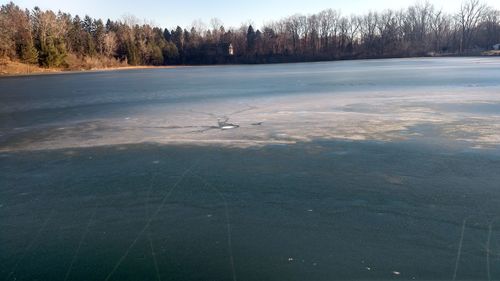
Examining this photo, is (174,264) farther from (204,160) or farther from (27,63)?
(27,63)

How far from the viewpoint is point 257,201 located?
473 cm

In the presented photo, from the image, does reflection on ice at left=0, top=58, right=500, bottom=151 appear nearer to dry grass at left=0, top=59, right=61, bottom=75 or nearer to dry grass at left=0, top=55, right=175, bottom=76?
dry grass at left=0, top=59, right=61, bottom=75

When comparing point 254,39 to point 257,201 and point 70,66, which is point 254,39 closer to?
point 70,66

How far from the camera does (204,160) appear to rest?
6.57 metres

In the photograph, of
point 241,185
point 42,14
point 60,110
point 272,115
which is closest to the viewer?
point 241,185

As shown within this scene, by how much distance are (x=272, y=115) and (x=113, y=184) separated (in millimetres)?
6237

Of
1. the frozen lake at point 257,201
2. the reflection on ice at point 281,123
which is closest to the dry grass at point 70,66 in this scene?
the reflection on ice at point 281,123

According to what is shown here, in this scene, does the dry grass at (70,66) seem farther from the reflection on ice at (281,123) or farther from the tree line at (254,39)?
the reflection on ice at (281,123)

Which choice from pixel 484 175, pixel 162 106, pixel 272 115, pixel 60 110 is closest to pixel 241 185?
pixel 484 175

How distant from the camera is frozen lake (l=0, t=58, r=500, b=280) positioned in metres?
3.34

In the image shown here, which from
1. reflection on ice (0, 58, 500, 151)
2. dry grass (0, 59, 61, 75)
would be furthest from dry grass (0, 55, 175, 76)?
reflection on ice (0, 58, 500, 151)

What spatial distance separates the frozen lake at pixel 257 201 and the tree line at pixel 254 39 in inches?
2301

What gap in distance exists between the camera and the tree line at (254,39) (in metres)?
62.7

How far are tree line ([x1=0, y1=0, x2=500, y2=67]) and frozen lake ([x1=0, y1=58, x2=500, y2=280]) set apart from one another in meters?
58.4
